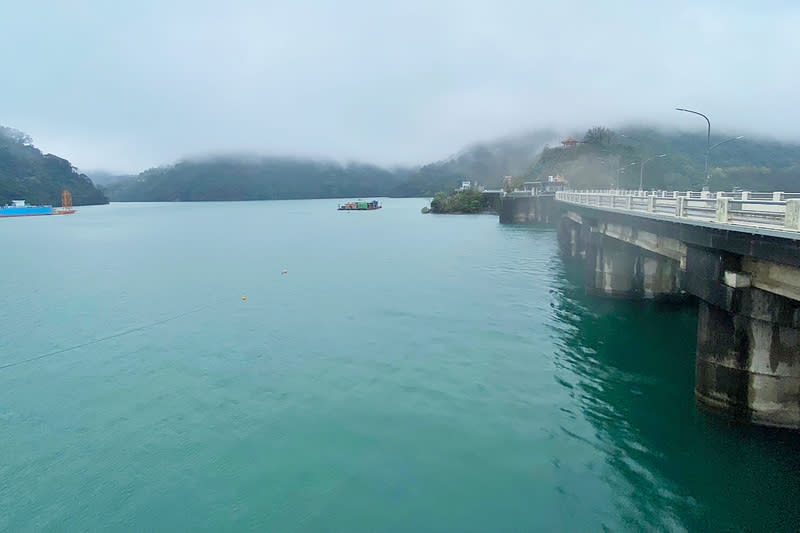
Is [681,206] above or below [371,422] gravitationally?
above

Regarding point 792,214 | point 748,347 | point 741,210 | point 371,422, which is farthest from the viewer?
point 371,422

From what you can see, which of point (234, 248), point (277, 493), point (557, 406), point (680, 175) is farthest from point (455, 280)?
point (680, 175)

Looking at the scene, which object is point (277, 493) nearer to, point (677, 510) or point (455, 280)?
point (677, 510)

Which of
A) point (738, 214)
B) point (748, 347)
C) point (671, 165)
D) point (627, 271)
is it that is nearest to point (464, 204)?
point (671, 165)

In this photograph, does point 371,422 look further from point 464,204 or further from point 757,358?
point 464,204

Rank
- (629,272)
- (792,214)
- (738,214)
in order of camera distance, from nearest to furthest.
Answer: (792,214) → (738,214) → (629,272)

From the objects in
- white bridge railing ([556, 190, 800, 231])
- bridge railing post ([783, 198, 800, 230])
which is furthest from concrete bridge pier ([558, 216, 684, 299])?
bridge railing post ([783, 198, 800, 230])

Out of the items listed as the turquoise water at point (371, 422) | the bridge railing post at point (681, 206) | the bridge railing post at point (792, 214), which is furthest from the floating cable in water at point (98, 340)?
the bridge railing post at point (792, 214)
